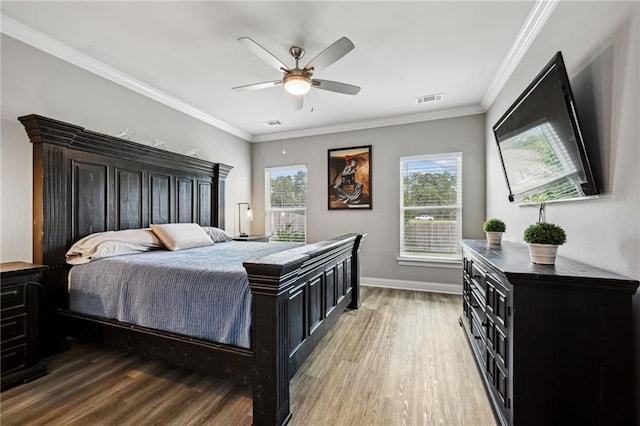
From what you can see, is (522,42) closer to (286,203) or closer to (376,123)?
(376,123)

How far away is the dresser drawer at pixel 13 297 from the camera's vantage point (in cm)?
197

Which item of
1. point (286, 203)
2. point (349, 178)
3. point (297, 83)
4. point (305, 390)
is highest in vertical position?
point (297, 83)

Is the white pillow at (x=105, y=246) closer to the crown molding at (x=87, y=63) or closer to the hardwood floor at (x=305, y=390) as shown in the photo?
the hardwood floor at (x=305, y=390)

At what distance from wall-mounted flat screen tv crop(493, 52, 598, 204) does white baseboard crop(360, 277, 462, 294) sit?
7.14ft

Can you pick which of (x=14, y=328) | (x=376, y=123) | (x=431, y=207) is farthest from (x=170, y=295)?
(x=376, y=123)

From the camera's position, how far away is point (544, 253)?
153cm

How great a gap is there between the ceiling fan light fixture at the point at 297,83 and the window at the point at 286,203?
277 centimetres

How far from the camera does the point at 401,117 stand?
4543mm

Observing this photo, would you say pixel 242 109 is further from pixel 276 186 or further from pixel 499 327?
pixel 499 327

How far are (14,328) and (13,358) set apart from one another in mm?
209

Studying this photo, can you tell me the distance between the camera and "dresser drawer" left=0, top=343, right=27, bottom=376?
6.41 ft

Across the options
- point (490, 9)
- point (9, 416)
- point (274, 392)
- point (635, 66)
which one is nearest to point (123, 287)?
point (9, 416)

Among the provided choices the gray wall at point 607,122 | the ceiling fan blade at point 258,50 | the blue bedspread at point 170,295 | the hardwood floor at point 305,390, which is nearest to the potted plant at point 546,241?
the gray wall at point 607,122

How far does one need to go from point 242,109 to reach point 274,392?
3.84 metres
